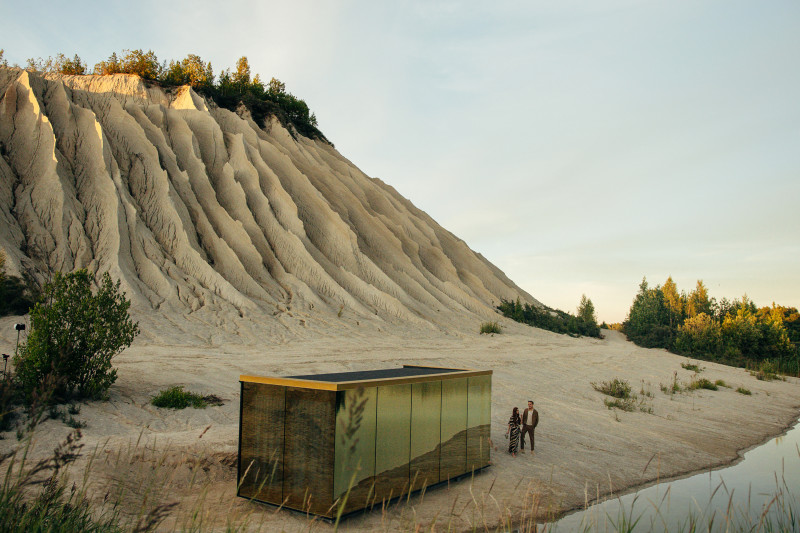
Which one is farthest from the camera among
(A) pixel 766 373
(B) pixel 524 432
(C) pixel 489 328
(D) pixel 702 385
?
(C) pixel 489 328

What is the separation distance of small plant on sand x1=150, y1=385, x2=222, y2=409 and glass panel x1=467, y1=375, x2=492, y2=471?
23.3ft

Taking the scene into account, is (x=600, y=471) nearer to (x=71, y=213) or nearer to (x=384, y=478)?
(x=384, y=478)

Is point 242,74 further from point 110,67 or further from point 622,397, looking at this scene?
point 622,397

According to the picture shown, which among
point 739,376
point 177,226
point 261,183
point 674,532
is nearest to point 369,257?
point 261,183

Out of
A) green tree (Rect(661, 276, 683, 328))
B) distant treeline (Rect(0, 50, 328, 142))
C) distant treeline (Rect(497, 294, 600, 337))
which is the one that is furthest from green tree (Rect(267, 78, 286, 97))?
green tree (Rect(661, 276, 683, 328))

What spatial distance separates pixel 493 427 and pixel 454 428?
14.4ft

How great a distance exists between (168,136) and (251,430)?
36.1 meters

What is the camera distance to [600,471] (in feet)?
40.9

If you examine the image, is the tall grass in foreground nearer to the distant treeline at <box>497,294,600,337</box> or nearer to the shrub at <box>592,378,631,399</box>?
the shrub at <box>592,378,631,399</box>

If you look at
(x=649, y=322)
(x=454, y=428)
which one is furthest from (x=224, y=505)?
(x=649, y=322)

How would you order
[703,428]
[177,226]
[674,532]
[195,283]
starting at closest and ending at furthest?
[674,532] < [703,428] < [195,283] < [177,226]

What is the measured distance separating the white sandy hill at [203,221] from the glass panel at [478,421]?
1618 cm

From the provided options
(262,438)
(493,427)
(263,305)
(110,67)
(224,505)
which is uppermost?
(110,67)

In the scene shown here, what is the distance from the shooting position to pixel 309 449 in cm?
867
